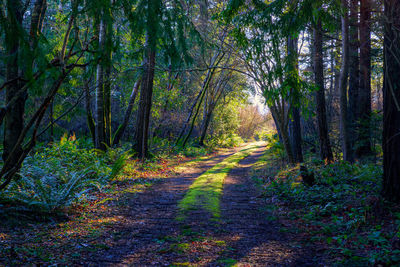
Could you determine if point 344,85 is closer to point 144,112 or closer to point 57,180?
point 57,180

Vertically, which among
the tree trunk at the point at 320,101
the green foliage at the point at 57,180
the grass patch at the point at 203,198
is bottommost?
the grass patch at the point at 203,198

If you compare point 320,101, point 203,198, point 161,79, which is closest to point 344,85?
point 320,101

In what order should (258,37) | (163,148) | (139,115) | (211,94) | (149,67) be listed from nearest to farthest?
(258,37) → (149,67) → (139,115) → (163,148) → (211,94)

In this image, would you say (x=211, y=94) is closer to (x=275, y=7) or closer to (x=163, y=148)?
(x=163, y=148)

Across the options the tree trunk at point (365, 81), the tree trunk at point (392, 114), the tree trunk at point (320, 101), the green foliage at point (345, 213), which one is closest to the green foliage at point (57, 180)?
the green foliage at point (345, 213)

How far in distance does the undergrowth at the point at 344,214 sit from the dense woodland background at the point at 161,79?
1.60 ft

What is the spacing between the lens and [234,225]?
16.0 feet

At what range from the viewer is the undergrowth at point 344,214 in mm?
3385

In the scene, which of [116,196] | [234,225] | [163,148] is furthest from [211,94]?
[234,225]

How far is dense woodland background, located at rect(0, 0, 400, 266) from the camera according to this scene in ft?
12.1

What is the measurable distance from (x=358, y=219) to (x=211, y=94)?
19283 millimetres

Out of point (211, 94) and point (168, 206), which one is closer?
point (168, 206)

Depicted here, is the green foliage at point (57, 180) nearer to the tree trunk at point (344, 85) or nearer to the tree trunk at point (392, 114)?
the tree trunk at point (392, 114)

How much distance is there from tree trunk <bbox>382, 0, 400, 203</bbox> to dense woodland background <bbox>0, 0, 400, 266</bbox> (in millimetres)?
17
